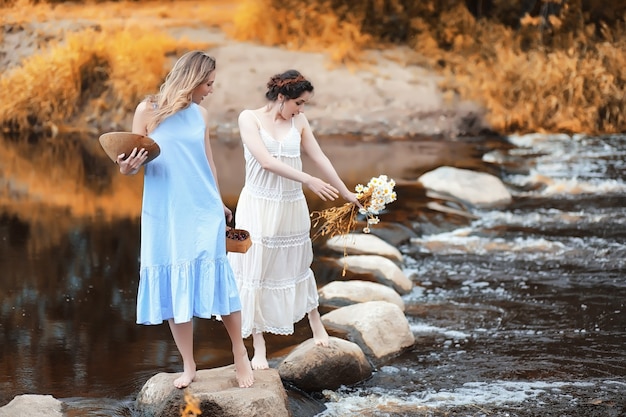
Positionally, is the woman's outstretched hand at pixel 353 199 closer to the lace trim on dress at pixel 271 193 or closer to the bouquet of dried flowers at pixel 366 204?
the bouquet of dried flowers at pixel 366 204

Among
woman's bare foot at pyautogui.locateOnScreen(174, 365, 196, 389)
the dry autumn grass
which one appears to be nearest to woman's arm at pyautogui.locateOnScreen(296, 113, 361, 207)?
woman's bare foot at pyautogui.locateOnScreen(174, 365, 196, 389)

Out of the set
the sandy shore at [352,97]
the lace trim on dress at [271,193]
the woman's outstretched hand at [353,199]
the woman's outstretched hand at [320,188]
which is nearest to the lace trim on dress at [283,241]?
the lace trim on dress at [271,193]

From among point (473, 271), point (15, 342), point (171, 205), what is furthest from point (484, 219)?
point (171, 205)

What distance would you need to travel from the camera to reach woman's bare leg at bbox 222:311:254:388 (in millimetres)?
4719

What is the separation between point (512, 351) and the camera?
20.5 feet

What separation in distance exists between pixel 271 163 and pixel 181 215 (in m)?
0.64

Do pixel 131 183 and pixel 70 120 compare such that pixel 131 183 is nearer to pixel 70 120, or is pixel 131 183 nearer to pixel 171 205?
pixel 70 120

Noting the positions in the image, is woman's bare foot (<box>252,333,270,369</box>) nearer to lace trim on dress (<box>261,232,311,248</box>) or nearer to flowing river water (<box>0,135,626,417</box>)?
flowing river water (<box>0,135,626,417</box>)

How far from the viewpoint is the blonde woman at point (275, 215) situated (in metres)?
5.15

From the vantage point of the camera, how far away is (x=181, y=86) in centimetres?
454

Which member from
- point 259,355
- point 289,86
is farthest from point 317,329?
point 289,86

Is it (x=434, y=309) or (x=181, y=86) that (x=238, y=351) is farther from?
(x=434, y=309)

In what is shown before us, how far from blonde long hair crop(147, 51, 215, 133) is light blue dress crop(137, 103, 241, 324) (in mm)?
51

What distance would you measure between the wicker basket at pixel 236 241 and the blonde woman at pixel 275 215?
44cm
